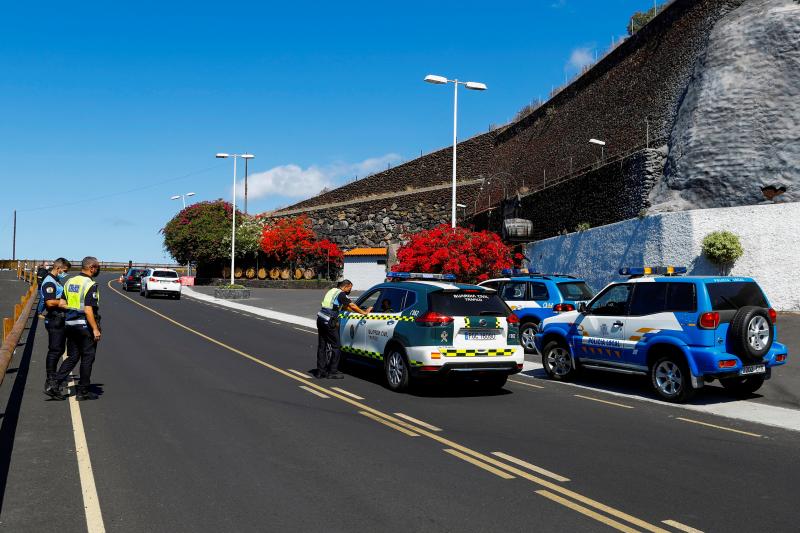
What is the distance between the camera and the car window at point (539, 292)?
16.9 metres

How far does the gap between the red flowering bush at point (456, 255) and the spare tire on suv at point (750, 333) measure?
13748 millimetres

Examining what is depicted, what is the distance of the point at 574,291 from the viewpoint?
16.9 metres

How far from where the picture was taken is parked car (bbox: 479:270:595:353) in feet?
54.7

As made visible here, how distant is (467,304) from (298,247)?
48847 mm

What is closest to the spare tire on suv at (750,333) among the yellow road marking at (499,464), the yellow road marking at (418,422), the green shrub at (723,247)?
the yellow road marking at (418,422)

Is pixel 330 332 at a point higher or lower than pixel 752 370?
higher

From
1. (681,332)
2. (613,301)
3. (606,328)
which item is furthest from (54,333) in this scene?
(681,332)

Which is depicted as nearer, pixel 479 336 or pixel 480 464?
pixel 480 464

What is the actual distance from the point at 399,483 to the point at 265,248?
54.6 metres

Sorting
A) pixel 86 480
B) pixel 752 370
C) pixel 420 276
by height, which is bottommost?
pixel 86 480

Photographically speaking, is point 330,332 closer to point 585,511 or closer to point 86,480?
point 86,480

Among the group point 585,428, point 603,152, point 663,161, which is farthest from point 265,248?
point 585,428

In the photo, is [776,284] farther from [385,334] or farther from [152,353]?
[152,353]

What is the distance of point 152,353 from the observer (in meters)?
16.1
